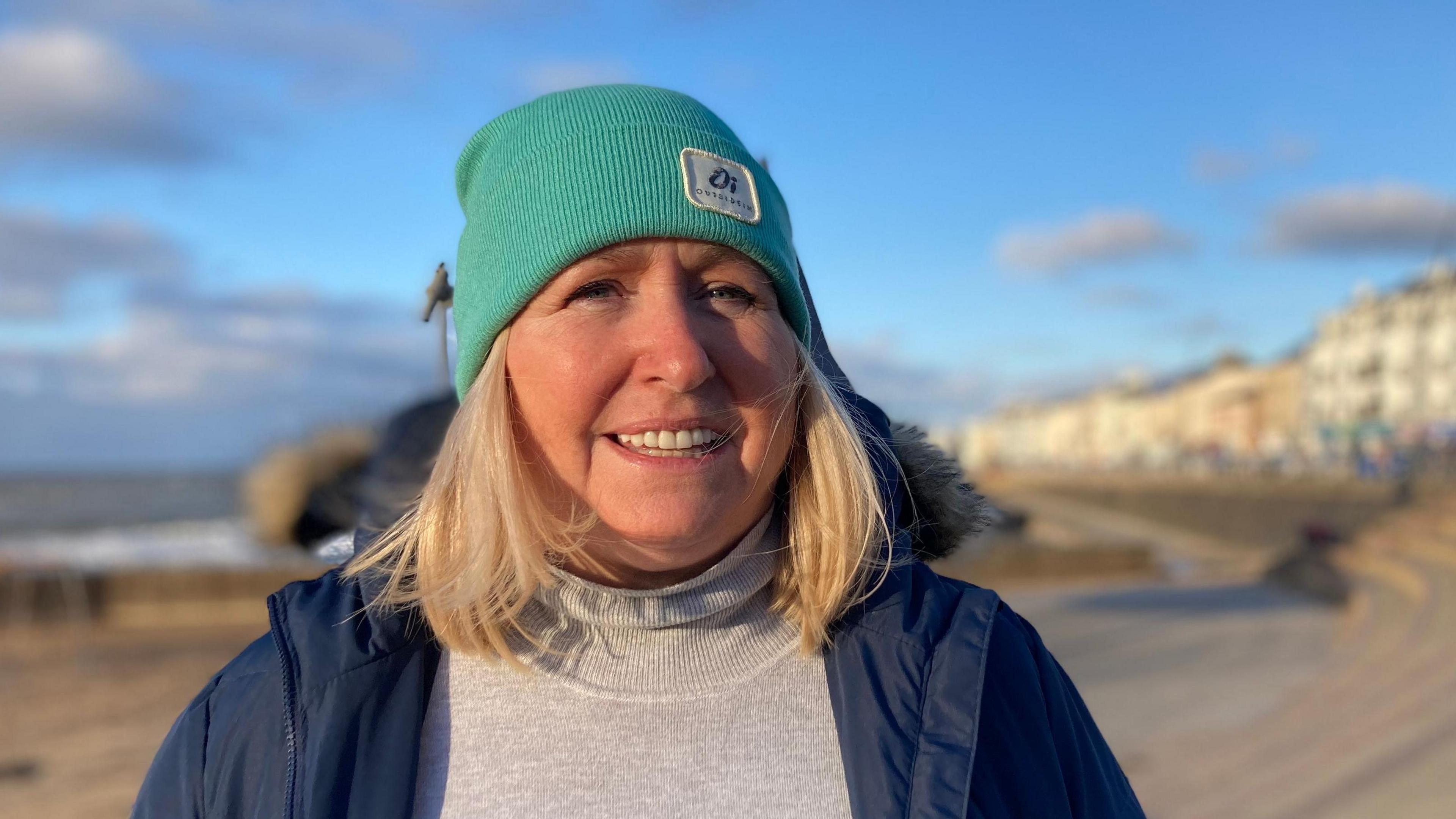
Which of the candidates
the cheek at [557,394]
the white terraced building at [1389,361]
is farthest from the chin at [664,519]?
the white terraced building at [1389,361]

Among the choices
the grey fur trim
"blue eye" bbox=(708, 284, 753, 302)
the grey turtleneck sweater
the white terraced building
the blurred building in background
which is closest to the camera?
the grey turtleneck sweater

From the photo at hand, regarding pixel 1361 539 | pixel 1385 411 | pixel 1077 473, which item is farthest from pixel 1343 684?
pixel 1077 473

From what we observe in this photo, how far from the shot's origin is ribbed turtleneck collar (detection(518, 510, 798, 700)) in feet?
4.77

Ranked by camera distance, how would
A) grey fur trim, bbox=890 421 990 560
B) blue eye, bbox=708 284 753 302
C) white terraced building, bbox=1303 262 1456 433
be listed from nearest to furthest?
1. blue eye, bbox=708 284 753 302
2. grey fur trim, bbox=890 421 990 560
3. white terraced building, bbox=1303 262 1456 433

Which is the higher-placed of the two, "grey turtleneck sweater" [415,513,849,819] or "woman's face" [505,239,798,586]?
"woman's face" [505,239,798,586]

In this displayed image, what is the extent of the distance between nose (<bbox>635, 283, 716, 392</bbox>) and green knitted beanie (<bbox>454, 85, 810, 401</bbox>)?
10 cm

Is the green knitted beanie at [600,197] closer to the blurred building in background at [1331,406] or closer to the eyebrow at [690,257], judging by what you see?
the eyebrow at [690,257]

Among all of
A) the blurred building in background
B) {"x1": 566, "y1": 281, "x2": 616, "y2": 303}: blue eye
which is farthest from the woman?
the blurred building in background

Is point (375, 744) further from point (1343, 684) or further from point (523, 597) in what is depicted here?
point (1343, 684)

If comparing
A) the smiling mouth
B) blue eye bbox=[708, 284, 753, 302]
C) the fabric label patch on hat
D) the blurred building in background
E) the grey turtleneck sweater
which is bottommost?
the grey turtleneck sweater

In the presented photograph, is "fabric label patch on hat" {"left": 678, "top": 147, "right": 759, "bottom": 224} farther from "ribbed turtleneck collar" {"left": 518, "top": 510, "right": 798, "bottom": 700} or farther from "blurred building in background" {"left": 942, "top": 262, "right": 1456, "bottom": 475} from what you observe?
"blurred building in background" {"left": 942, "top": 262, "right": 1456, "bottom": 475}

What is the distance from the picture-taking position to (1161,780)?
5898 millimetres

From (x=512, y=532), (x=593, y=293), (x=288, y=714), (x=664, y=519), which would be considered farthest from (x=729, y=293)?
(x=288, y=714)

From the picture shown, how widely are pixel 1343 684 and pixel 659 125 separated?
8657mm
